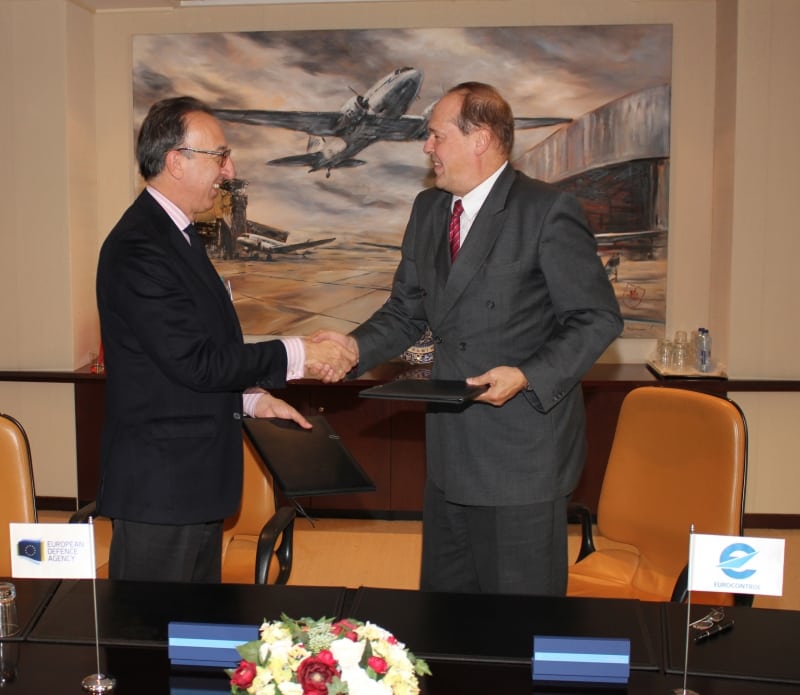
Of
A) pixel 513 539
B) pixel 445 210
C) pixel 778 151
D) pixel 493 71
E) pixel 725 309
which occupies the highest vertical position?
pixel 493 71

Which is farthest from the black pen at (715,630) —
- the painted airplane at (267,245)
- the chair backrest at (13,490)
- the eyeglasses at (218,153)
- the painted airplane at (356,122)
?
the painted airplane at (267,245)

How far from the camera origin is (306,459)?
105 inches

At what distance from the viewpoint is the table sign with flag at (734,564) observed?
6.11 ft

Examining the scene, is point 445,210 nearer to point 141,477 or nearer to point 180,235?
point 180,235

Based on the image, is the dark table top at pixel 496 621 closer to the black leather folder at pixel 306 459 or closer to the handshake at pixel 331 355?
the black leather folder at pixel 306 459

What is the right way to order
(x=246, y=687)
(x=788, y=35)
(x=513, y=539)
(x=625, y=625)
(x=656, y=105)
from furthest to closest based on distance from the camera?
(x=656, y=105)
(x=788, y=35)
(x=513, y=539)
(x=625, y=625)
(x=246, y=687)

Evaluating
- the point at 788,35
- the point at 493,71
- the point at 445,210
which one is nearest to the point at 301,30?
the point at 493,71

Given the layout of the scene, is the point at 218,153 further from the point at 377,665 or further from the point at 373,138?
the point at 373,138

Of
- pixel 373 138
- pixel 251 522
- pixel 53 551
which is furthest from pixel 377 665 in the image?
pixel 373 138

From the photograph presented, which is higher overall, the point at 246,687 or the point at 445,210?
the point at 445,210

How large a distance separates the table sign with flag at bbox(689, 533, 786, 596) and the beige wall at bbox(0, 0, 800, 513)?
355 centimetres

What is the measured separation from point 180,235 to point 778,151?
3.60 m

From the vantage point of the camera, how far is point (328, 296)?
5.78 metres

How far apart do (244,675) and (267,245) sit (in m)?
4.47
